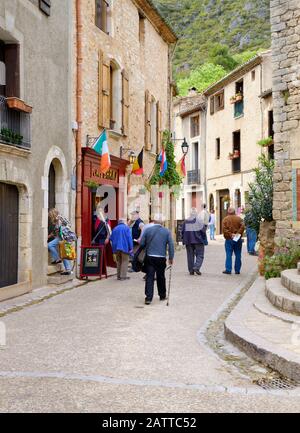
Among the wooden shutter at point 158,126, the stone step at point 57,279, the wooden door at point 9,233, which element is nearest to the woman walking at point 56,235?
the stone step at point 57,279

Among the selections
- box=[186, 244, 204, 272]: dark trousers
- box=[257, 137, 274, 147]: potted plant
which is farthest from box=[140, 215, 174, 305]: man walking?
box=[257, 137, 274, 147]: potted plant

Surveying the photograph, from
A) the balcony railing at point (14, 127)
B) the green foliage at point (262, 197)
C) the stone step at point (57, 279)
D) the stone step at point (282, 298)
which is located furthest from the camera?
the green foliage at point (262, 197)

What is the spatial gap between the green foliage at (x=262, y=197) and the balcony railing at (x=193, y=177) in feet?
82.5

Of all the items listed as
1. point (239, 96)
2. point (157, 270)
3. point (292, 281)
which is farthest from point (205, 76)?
point (292, 281)

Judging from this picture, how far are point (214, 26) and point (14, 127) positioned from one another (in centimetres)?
6773

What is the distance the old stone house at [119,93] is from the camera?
14531mm

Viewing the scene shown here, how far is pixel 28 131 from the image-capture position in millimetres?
11336

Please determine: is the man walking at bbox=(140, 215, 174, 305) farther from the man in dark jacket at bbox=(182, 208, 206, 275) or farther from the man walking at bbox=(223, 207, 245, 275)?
the man walking at bbox=(223, 207, 245, 275)

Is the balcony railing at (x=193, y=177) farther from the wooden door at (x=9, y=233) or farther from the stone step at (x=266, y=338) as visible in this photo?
the stone step at (x=266, y=338)

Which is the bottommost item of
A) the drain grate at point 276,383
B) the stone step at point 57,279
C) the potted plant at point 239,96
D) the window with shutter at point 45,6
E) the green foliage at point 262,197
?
the drain grate at point 276,383

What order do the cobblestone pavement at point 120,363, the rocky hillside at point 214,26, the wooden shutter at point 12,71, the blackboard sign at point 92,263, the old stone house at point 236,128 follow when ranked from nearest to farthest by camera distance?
the cobblestone pavement at point 120,363, the wooden shutter at point 12,71, the blackboard sign at point 92,263, the old stone house at point 236,128, the rocky hillside at point 214,26

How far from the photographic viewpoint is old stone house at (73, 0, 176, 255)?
1453 cm

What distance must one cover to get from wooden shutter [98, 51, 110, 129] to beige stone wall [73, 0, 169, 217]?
6.4 inches

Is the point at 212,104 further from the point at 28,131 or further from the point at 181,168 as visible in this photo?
the point at 28,131
